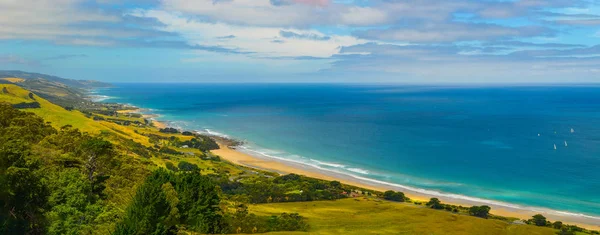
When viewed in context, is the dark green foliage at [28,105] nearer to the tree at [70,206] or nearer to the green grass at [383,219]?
the green grass at [383,219]

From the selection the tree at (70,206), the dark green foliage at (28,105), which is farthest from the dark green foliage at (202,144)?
the tree at (70,206)

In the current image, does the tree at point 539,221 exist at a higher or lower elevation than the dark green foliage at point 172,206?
higher

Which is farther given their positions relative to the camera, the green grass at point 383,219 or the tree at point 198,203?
the green grass at point 383,219

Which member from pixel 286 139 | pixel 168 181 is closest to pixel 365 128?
pixel 286 139

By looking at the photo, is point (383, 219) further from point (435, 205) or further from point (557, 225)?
point (557, 225)

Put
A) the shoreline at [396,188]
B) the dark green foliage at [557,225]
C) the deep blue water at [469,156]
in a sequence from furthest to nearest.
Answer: the deep blue water at [469,156]
the shoreline at [396,188]
the dark green foliage at [557,225]

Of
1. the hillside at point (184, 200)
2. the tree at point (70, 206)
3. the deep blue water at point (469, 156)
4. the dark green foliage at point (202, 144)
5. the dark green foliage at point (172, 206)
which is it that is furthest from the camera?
the dark green foliage at point (202, 144)

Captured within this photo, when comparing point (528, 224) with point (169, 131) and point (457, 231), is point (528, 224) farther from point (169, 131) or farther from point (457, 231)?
point (169, 131)

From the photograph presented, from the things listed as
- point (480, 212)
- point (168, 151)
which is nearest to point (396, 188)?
point (480, 212)
